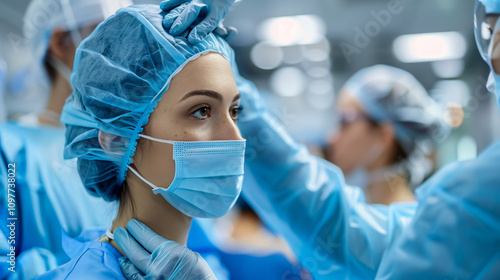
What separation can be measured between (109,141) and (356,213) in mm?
995

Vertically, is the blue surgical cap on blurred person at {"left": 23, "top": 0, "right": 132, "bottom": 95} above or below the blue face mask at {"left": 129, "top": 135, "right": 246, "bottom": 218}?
above

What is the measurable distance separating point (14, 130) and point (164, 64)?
92cm

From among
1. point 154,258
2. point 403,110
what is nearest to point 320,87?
point 403,110

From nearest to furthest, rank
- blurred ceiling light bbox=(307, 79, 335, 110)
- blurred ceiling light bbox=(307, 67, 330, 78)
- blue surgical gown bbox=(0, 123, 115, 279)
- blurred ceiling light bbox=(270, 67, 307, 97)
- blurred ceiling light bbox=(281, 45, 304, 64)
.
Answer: blue surgical gown bbox=(0, 123, 115, 279), blurred ceiling light bbox=(281, 45, 304, 64), blurred ceiling light bbox=(307, 67, 330, 78), blurred ceiling light bbox=(270, 67, 307, 97), blurred ceiling light bbox=(307, 79, 335, 110)

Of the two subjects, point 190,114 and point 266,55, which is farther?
point 266,55

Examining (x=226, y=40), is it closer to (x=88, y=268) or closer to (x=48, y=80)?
(x=88, y=268)

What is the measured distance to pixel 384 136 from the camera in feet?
8.16

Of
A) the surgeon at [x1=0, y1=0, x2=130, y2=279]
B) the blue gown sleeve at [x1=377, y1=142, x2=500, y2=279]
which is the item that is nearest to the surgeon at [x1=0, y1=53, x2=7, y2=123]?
the surgeon at [x1=0, y1=0, x2=130, y2=279]

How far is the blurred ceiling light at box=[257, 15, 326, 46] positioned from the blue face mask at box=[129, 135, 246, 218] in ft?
10.3

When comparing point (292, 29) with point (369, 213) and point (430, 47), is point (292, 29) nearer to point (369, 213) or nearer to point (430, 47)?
point (430, 47)

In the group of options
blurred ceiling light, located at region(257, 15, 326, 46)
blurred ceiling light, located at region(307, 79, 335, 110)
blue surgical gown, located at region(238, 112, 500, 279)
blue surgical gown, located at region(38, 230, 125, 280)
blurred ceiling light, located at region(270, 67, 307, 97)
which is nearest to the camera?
blue surgical gown, located at region(38, 230, 125, 280)

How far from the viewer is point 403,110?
2455 mm

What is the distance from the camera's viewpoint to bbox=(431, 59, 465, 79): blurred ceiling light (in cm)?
460

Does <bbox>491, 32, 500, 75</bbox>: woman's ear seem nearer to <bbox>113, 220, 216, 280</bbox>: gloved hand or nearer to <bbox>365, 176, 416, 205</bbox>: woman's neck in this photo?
<bbox>113, 220, 216, 280</bbox>: gloved hand
